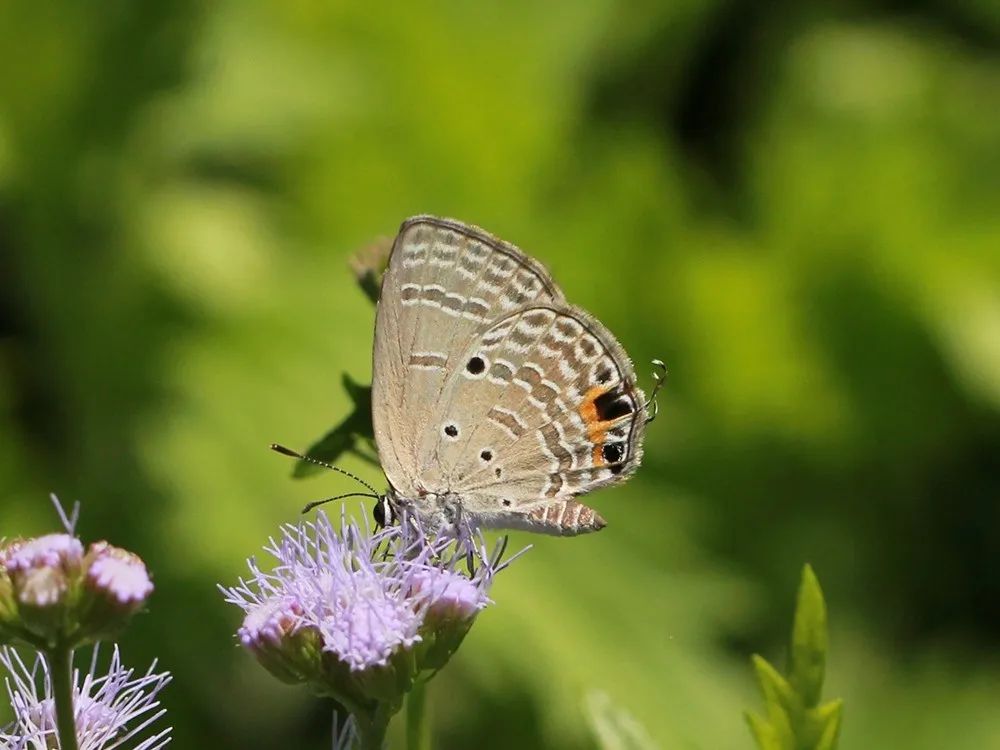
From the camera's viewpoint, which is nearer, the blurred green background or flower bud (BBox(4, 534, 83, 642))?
flower bud (BBox(4, 534, 83, 642))

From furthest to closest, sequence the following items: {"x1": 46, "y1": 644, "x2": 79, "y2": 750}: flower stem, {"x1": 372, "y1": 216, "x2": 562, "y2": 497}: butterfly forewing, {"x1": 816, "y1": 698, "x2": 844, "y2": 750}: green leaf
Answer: {"x1": 372, "y1": 216, "x2": 562, "y2": 497}: butterfly forewing → {"x1": 816, "y1": 698, "x2": 844, "y2": 750}: green leaf → {"x1": 46, "y1": 644, "x2": 79, "y2": 750}: flower stem

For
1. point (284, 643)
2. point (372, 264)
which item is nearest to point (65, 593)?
point (284, 643)

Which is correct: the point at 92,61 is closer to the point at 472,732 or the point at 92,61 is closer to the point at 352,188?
the point at 352,188

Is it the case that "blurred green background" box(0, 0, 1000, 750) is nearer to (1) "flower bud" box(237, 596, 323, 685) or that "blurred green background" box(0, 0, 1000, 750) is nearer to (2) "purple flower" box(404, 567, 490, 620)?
(2) "purple flower" box(404, 567, 490, 620)

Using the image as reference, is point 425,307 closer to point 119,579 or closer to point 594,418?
point 594,418

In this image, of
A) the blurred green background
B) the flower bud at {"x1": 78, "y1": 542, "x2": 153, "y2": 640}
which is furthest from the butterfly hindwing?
the blurred green background
